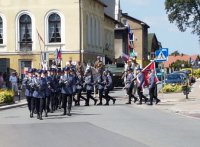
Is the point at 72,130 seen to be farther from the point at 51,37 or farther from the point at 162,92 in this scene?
the point at 51,37

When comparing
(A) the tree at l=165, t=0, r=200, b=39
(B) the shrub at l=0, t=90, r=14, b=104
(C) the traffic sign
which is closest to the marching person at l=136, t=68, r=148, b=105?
(C) the traffic sign

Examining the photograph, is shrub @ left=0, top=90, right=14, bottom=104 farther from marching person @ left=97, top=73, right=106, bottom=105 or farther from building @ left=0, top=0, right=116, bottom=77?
building @ left=0, top=0, right=116, bottom=77

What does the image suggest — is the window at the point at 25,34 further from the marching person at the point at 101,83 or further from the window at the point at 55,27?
the marching person at the point at 101,83

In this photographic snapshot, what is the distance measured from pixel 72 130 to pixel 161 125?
277cm

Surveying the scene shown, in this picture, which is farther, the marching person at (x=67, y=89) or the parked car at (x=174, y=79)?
the parked car at (x=174, y=79)

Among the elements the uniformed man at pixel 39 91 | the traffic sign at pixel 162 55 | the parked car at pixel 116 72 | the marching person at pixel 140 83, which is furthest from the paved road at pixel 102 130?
the parked car at pixel 116 72

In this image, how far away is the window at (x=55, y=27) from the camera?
49.2m

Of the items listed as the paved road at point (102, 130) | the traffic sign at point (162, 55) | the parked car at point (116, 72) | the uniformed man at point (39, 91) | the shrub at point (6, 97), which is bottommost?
the paved road at point (102, 130)

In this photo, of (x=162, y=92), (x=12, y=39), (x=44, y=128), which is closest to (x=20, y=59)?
(x=12, y=39)

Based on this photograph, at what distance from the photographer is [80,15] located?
1916 inches

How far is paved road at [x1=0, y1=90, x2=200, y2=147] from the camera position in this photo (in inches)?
516

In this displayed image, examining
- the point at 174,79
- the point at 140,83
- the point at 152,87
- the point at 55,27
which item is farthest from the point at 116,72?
the point at 152,87

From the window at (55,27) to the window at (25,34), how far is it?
1899 mm

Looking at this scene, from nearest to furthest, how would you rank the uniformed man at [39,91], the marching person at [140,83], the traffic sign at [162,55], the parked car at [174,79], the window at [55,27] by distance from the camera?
the uniformed man at [39,91], the marching person at [140,83], the traffic sign at [162,55], the parked car at [174,79], the window at [55,27]
